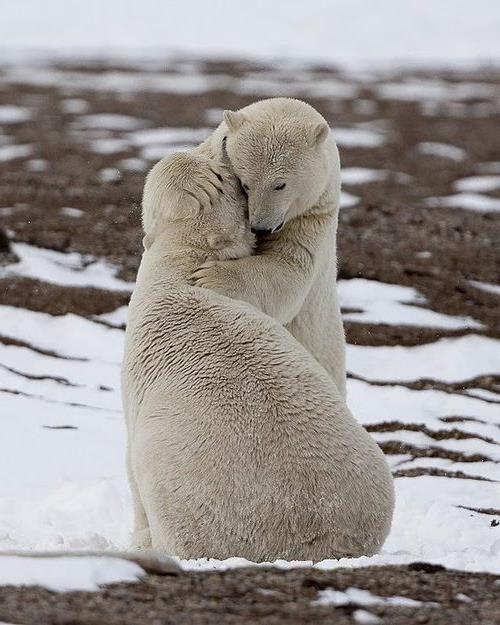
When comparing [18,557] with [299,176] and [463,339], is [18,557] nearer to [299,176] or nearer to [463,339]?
[299,176]

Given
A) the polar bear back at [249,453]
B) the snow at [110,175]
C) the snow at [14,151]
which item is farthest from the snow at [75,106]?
the polar bear back at [249,453]

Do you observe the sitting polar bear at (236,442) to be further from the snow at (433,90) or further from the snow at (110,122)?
the snow at (433,90)

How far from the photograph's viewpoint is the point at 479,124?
24.2 metres

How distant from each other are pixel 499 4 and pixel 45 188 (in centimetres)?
2971

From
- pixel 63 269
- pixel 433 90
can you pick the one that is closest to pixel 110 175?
pixel 63 269

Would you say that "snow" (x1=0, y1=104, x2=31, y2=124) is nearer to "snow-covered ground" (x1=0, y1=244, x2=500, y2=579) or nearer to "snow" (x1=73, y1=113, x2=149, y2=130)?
"snow" (x1=73, y1=113, x2=149, y2=130)

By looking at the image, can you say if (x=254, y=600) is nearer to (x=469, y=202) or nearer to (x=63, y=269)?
(x=63, y=269)

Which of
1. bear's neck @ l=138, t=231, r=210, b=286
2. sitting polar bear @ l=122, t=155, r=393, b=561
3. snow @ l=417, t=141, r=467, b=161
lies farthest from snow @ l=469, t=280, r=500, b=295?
snow @ l=417, t=141, r=467, b=161

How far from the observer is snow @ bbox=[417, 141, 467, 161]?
20.8m

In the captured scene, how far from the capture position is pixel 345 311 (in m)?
11.1

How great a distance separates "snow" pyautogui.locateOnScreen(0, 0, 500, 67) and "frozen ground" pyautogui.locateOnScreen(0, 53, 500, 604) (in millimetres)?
12017

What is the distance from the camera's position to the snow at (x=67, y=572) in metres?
4.04

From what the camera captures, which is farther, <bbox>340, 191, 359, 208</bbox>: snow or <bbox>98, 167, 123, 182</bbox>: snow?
<bbox>98, 167, 123, 182</bbox>: snow

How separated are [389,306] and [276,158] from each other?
592 cm
